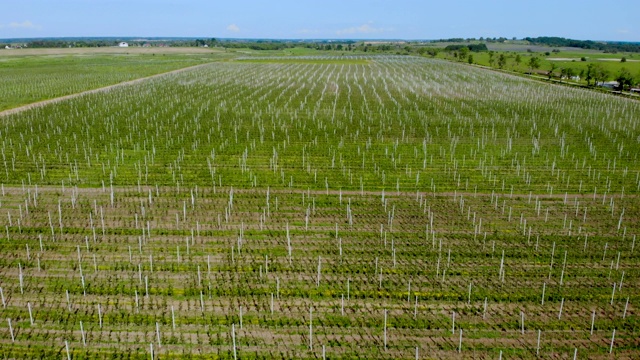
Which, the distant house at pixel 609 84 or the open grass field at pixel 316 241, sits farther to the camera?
the distant house at pixel 609 84

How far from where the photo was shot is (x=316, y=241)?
63.9ft

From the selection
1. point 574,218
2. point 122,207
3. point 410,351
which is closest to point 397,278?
point 410,351

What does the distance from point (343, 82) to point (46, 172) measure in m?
55.1

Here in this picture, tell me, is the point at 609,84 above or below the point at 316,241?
above

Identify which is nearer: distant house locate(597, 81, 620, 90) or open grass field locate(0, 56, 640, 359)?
open grass field locate(0, 56, 640, 359)

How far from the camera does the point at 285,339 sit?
44.6ft

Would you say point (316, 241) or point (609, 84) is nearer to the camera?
point (316, 241)

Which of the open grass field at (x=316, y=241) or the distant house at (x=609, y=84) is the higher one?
the distant house at (x=609, y=84)

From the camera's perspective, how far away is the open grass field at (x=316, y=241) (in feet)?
45.2

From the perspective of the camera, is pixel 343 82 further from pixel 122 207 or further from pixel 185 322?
pixel 185 322

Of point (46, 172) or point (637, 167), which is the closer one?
point (46, 172)

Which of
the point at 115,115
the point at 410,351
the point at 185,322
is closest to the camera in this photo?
the point at 410,351

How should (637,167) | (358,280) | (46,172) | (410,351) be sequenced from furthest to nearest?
(637,167), (46,172), (358,280), (410,351)

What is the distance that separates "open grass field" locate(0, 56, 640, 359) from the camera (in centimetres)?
1379
